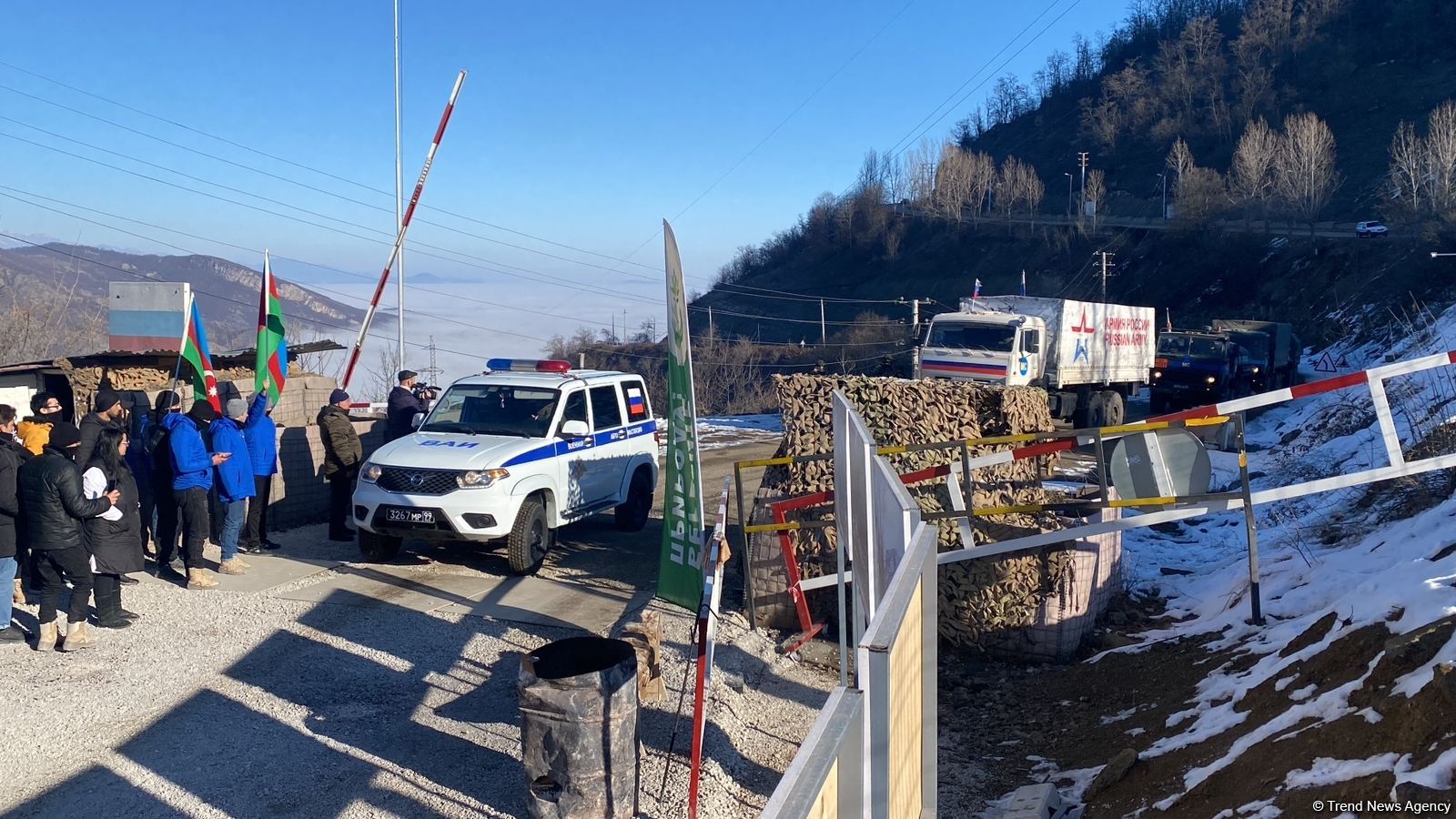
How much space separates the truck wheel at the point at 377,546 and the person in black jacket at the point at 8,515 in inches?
118

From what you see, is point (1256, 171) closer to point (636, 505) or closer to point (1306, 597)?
point (636, 505)

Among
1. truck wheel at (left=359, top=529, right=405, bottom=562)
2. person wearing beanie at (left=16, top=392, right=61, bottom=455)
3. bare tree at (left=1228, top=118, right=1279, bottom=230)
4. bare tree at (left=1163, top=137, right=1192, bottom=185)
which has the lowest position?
truck wheel at (left=359, top=529, right=405, bottom=562)

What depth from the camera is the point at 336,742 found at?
603cm

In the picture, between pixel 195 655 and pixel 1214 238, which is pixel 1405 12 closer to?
pixel 1214 238

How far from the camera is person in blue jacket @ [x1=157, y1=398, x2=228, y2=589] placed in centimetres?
894

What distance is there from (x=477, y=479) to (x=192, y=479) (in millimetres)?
2360

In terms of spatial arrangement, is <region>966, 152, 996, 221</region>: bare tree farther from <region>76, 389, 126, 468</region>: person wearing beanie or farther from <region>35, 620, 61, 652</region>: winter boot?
<region>35, 620, 61, 652</region>: winter boot

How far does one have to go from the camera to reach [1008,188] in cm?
9938

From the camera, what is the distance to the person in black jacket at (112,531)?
7527mm

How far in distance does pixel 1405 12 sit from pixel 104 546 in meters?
128

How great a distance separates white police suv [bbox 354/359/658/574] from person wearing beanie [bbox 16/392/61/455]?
2.56m

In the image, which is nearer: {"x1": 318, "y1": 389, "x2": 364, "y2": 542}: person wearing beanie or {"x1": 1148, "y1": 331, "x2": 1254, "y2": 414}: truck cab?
{"x1": 318, "y1": 389, "x2": 364, "y2": 542}: person wearing beanie

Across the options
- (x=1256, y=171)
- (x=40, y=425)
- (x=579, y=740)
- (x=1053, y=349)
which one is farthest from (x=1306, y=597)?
(x=1256, y=171)
